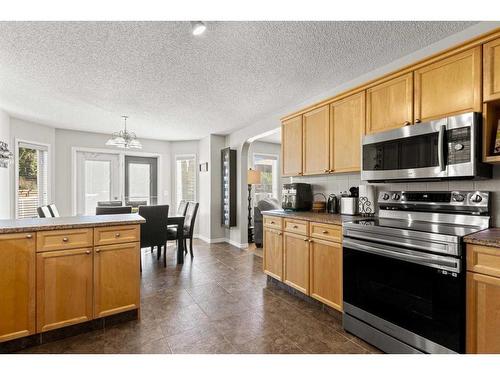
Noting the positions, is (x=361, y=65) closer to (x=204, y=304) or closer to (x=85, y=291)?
(x=204, y=304)

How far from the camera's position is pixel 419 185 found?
91.1 inches

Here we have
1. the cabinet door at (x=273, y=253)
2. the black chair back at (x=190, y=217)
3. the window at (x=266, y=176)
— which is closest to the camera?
the cabinet door at (x=273, y=253)

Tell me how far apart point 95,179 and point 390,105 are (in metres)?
5.86

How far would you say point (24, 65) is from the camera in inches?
101

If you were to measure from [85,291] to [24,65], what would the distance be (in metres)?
2.24

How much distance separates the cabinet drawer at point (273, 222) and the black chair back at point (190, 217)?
1.75m

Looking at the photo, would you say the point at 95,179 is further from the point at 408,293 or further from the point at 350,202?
the point at 408,293

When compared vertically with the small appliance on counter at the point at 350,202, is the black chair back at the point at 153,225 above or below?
below

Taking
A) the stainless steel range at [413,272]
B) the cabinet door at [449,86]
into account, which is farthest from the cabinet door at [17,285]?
the cabinet door at [449,86]

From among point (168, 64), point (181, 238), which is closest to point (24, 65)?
point (168, 64)

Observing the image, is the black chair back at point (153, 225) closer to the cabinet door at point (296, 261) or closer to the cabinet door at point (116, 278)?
the cabinet door at point (116, 278)

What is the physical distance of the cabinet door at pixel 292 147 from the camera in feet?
10.7

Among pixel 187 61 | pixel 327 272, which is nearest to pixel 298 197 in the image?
pixel 327 272
